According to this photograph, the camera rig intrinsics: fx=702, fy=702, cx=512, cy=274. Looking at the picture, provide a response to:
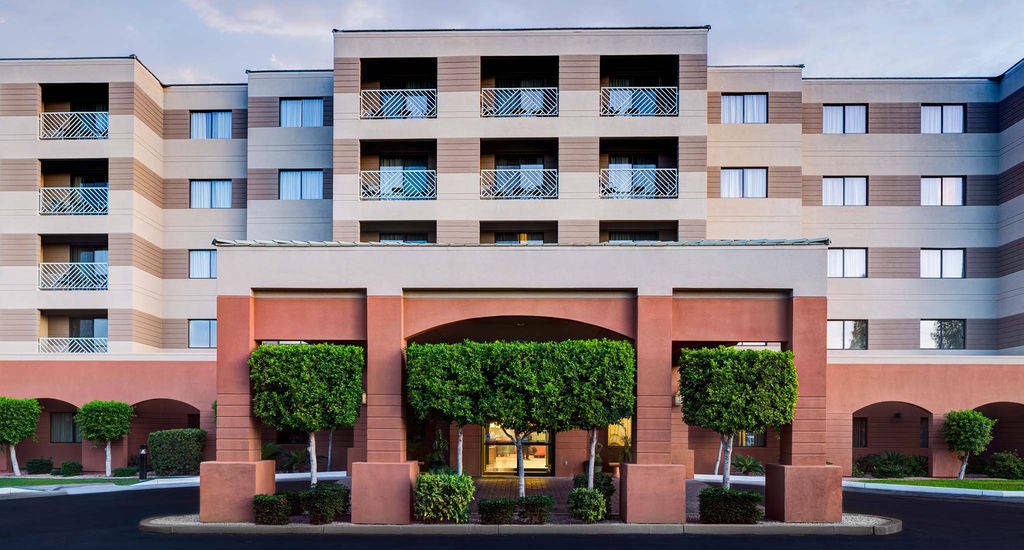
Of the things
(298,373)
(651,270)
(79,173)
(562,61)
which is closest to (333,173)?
(562,61)

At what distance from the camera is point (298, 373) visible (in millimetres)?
16078

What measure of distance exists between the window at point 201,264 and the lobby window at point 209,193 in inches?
86.5

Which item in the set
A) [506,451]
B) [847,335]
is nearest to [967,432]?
[847,335]

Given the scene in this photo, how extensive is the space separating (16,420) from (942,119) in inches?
1574

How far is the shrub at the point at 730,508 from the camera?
15969 millimetres

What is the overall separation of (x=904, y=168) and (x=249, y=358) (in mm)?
28405

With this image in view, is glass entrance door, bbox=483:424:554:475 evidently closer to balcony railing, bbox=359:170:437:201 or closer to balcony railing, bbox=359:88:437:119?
balcony railing, bbox=359:170:437:201

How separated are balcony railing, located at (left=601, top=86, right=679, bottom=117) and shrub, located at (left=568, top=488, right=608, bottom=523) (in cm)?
1774

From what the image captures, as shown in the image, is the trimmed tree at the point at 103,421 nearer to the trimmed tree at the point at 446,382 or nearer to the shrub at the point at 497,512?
the trimmed tree at the point at 446,382

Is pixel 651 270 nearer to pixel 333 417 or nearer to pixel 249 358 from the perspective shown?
pixel 333 417

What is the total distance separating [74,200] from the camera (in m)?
30.9

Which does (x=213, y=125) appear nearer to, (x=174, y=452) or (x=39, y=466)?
(x=174, y=452)

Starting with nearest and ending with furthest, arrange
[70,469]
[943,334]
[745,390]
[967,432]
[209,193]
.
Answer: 1. [745,390]
2. [967,432]
3. [70,469]
4. [943,334]
5. [209,193]

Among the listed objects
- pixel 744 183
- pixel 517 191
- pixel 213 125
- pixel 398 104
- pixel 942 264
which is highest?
pixel 398 104
